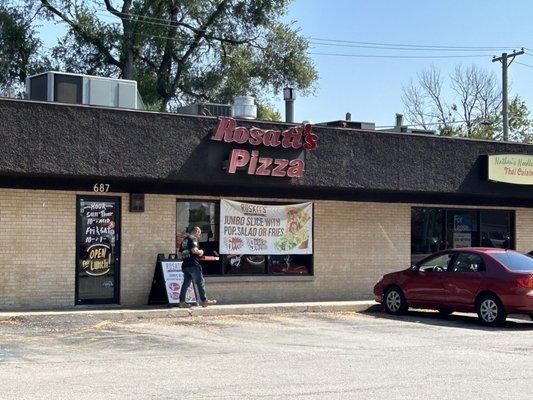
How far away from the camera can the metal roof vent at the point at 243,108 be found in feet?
64.7

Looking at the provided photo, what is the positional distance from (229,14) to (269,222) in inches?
856

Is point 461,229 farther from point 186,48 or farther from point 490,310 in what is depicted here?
point 186,48

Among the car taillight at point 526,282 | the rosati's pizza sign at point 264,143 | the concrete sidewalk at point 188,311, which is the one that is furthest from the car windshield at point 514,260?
the rosati's pizza sign at point 264,143

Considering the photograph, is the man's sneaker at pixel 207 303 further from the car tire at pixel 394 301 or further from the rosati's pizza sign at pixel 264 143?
the car tire at pixel 394 301

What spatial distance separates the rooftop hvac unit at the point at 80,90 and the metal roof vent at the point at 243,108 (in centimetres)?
246

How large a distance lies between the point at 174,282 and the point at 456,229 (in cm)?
844

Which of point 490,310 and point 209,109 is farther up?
point 209,109

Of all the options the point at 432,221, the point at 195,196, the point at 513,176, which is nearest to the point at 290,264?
the point at 195,196

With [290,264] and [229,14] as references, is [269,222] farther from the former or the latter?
[229,14]

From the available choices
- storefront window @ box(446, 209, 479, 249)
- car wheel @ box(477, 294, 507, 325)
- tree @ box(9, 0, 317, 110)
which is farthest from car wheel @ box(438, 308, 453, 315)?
tree @ box(9, 0, 317, 110)

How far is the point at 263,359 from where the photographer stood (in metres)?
11.6

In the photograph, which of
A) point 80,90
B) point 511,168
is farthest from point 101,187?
point 511,168

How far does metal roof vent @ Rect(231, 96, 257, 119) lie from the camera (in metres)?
19.7

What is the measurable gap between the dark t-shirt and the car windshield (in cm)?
598
